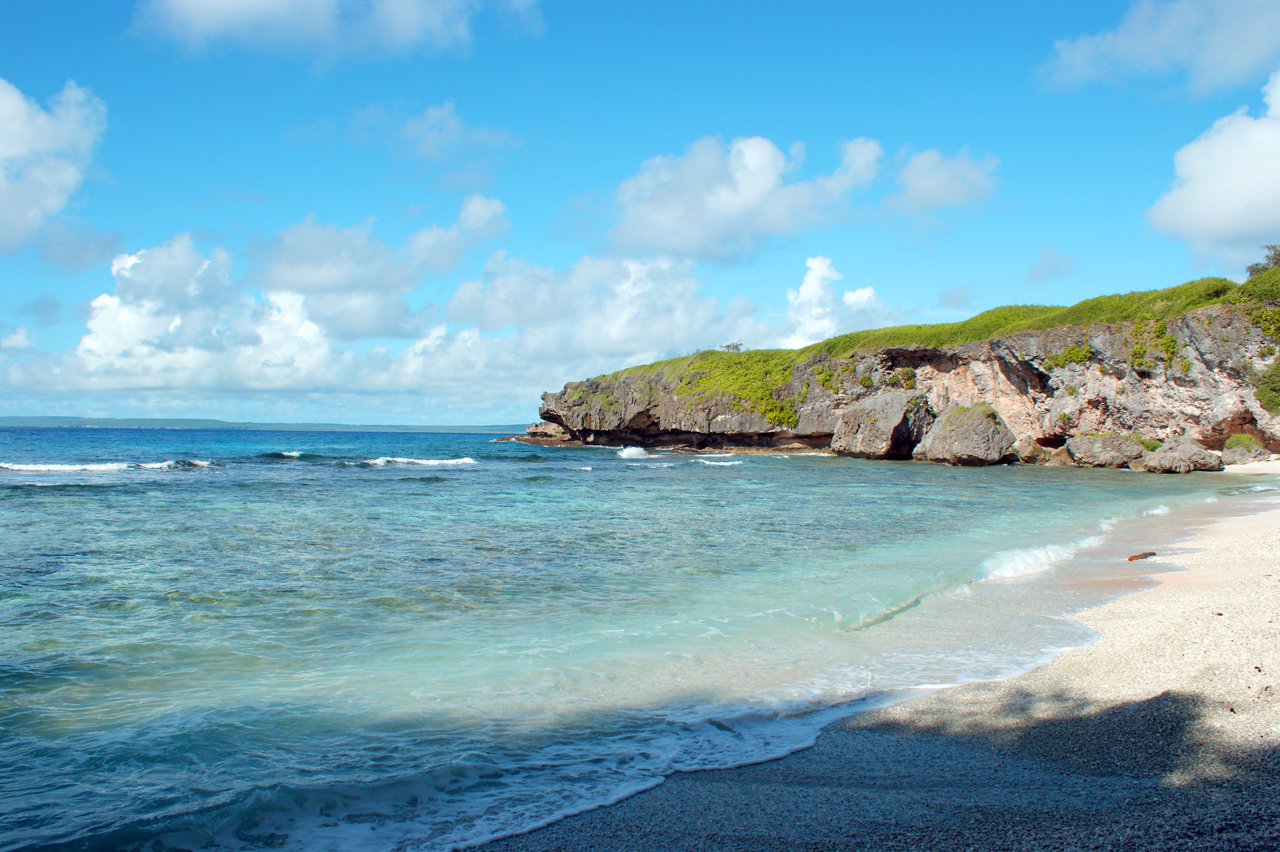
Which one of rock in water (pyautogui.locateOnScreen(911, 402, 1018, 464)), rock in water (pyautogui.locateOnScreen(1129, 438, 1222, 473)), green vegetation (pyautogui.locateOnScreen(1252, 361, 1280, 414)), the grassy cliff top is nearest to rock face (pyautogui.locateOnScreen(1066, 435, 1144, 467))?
rock in water (pyautogui.locateOnScreen(1129, 438, 1222, 473))

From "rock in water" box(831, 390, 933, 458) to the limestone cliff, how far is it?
1.08 m

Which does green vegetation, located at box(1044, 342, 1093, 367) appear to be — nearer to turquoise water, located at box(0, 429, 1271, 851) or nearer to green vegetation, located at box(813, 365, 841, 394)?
green vegetation, located at box(813, 365, 841, 394)

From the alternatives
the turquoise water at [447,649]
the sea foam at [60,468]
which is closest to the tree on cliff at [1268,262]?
the turquoise water at [447,649]

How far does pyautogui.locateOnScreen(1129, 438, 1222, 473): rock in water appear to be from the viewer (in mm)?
30312

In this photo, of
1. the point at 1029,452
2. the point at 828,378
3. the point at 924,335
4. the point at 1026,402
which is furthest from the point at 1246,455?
the point at 828,378

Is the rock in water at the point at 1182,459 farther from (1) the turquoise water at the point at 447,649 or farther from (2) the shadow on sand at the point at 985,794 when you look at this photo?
(2) the shadow on sand at the point at 985,794

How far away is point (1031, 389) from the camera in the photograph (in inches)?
1588

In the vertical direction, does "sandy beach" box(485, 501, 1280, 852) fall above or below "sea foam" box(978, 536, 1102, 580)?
above

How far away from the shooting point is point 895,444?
4181 centimetres

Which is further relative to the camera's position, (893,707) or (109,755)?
(893,707)

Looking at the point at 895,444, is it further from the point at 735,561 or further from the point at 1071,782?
the point at 1071,782

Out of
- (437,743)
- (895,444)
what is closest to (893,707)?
(437,743)

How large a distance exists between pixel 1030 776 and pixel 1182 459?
35.1 m

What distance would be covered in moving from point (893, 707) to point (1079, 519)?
46.3 ft
